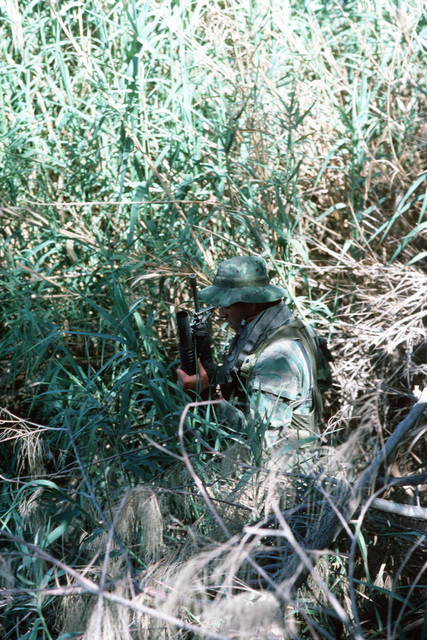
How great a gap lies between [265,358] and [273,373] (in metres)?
0.08

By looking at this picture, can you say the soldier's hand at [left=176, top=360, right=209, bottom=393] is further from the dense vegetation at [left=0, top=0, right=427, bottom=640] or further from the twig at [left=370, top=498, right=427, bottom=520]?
the twig at [left=370, top=498, right=427, bottom=520]

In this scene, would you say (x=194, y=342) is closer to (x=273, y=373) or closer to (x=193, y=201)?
(x=273, y=373)

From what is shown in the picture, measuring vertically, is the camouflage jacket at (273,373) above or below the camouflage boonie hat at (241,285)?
below

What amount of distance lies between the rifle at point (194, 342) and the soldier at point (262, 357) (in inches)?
1.7

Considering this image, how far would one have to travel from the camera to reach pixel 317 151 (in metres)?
3.60

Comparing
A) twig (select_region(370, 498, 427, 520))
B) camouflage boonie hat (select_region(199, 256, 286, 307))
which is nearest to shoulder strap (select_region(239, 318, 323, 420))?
camouflage boonie hat (select_region(199, 256, 286, 307))

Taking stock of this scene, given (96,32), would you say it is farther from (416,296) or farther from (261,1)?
(416,296)

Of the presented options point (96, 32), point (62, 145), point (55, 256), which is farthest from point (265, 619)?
point (96, 32)

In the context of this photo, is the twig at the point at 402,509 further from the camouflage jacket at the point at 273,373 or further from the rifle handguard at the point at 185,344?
the rifle handguard at the point at 185,344

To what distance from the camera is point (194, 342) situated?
8.24 feet

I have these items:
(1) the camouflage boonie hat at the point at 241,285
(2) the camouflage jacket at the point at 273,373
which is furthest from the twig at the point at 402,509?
(1) the camouflage boonie hat at the point at 241,285

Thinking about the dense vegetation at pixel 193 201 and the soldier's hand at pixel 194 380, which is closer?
the soldier's hand at pixel 194 380

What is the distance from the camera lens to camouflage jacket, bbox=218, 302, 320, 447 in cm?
240

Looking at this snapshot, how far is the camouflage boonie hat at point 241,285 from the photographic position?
2594 mm
